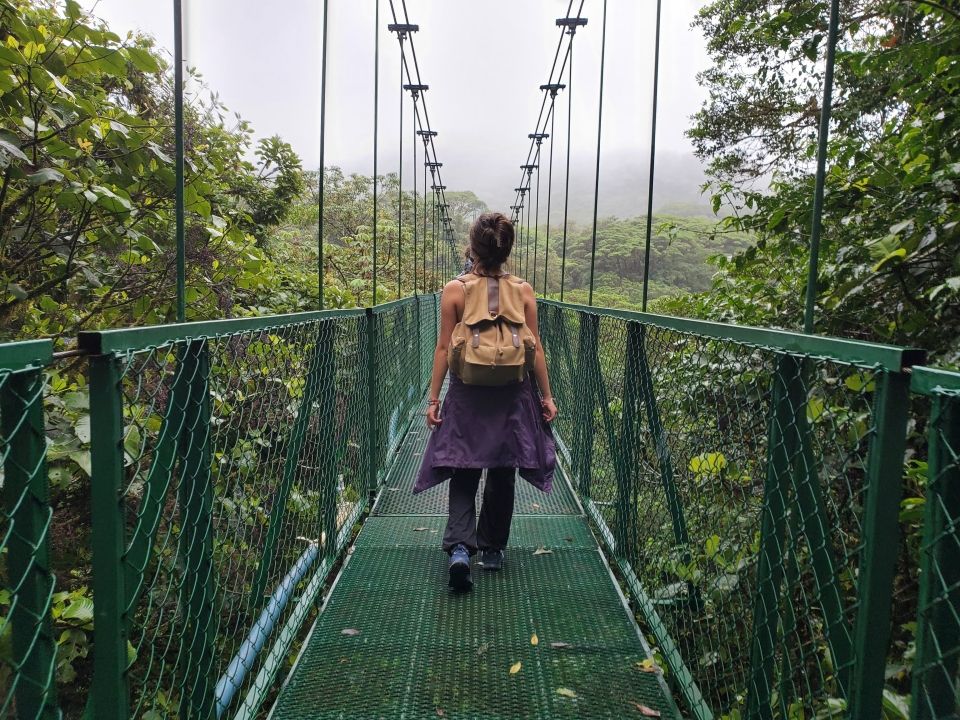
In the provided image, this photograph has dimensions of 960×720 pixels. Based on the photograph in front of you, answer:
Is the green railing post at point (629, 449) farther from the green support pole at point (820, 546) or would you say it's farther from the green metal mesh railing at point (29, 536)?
the green metal mesh railing at point (29, 536)

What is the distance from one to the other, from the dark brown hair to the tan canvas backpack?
0.05 m

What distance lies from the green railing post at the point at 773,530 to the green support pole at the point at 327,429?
1.14 metres

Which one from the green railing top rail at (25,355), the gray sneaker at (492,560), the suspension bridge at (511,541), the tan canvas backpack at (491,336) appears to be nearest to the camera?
the green railing top rail at (25,355)

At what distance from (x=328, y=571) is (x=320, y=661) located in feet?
1.42

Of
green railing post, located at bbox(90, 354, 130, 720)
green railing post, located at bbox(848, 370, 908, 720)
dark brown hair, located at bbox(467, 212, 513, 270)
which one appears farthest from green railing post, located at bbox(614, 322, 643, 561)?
green railing post, located at bbox(90, 354, 130, 720)

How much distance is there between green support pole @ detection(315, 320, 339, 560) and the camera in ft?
5.85

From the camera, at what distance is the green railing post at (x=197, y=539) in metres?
0.98

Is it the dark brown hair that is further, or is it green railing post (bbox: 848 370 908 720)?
the dark brown hair

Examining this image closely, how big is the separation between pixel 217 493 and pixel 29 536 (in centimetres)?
85

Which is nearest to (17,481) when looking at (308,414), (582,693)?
(308,414)

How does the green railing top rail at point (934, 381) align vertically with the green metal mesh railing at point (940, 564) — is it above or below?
above

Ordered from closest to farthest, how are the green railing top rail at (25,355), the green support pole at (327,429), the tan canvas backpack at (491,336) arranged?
the green railing top rail at (25,355) < the tan canvas backpack at (491,336) < the green support pole at (327,429)

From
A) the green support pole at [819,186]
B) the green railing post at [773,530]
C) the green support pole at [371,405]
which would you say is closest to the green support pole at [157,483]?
the green railing post at [773,530]

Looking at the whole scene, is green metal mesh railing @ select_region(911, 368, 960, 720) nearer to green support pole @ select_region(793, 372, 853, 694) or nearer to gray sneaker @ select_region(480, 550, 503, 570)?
green support pole @ select_region(793, 372, 853, 694)
